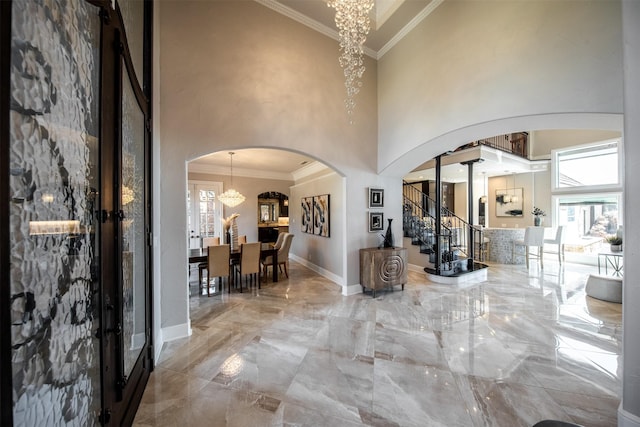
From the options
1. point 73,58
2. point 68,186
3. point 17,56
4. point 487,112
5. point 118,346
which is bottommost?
point 118,346

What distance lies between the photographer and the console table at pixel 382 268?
4445 mm

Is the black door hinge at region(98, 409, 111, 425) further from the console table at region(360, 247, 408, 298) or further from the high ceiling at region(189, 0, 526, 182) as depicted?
the high ceiling at region(189, 0, 526, 182)

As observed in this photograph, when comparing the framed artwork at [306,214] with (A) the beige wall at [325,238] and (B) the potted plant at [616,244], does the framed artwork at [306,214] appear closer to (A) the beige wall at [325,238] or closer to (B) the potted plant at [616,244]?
(A) the beige wall at [325,238]

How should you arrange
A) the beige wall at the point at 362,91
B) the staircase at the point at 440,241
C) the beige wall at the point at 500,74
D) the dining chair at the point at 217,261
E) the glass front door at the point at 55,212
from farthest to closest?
the staircase at the point at 440,241 → the dining chair at the point at 217,261 → the beige wall at the point at 362,91 → the beige wall at the point at 500,74 → the glass front door at the point at 55,212

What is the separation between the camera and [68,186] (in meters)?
1.03

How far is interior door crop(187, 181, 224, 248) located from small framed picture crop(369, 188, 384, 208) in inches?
203

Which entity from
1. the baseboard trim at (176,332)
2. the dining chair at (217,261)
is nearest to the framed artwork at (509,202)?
the dining chair at (217,261)

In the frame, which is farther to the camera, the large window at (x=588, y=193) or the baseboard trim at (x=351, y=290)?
the large window at (x=588, y=193)

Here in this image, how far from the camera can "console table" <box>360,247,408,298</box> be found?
14.6 ft

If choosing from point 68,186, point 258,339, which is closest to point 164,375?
point 258,339

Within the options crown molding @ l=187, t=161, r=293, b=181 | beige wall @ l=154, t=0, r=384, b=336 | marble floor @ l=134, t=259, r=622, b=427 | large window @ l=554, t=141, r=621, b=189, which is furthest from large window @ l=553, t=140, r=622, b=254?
crown molding @ l=187, t=161, r=293, b=181

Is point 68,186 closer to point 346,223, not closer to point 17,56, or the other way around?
point 17,56

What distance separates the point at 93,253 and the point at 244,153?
17.4 ft

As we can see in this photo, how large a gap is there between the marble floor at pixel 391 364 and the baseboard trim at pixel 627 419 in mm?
151
